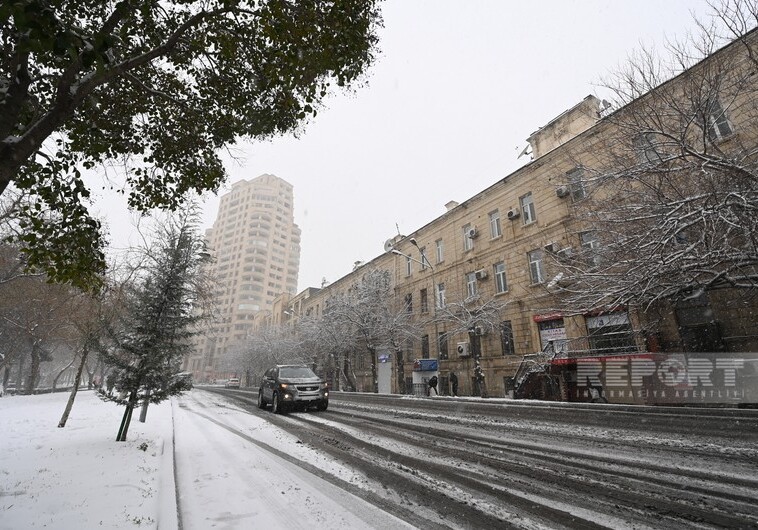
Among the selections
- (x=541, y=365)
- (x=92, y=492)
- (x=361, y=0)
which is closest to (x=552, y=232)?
(x=541, y=365)

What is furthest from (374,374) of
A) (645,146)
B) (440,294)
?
(645,146)

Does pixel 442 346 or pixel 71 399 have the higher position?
pixel 442 346

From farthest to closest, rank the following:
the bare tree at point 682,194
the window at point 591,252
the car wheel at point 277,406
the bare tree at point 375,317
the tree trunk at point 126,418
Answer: the bare tree at point 375,317
the window at point 591,252
the car wheel at point 277,406
the bare tree at point 682,194
the tree trunk at point 126,418

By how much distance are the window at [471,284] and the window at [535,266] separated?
473 centimetres

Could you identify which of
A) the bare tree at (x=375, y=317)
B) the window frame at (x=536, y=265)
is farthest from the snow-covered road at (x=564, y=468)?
the bare tree at (x=375, y=317)

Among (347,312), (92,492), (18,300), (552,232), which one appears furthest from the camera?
(347,312)

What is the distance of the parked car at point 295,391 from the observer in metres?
12.1

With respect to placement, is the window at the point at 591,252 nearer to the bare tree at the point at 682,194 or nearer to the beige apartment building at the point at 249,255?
the bare tree at the point at 682,194

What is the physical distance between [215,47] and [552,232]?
19.7 metres

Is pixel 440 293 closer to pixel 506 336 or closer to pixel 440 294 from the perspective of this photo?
pixel 440 294

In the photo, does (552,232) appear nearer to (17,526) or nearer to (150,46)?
(150,46)

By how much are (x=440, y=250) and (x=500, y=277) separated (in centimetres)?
704

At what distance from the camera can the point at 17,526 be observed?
277 centimetres

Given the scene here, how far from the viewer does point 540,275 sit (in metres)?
21.0
